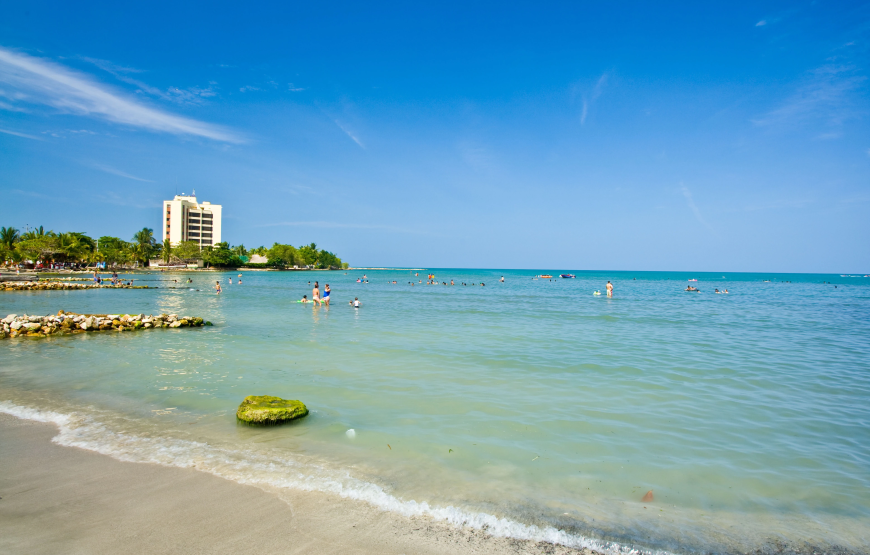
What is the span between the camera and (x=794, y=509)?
5129 mm

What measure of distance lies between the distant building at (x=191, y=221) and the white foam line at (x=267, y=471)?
158 meters

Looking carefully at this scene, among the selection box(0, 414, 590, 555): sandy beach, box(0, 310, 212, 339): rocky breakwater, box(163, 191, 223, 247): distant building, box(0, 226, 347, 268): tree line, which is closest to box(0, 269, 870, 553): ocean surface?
box(0, 414, 590, 555): sandy beach

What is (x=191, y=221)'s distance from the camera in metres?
153

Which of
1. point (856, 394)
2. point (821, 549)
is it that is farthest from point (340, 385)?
point (856, 394)

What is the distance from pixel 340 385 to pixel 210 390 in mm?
2732

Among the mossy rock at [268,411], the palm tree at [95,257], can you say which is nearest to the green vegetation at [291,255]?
the palm tree at [95,257]

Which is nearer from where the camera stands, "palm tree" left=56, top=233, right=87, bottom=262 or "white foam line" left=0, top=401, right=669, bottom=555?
"white foam line" left=0, top=401, right=669, bottom=555

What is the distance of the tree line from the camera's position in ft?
291

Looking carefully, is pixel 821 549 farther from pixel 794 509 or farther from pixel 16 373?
pixel 16 373

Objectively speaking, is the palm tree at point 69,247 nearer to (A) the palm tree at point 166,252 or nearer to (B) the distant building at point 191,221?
(A) the palm tree at point 166,252

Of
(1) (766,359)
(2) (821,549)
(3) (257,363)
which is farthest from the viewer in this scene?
(1) (766,359)

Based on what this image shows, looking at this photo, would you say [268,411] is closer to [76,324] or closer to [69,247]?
[76,324]

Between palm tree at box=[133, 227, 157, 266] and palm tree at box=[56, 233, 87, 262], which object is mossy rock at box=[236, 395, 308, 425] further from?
palm tree at box=[133, 227, 157, 266]

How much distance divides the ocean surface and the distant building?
152143 millimetres
